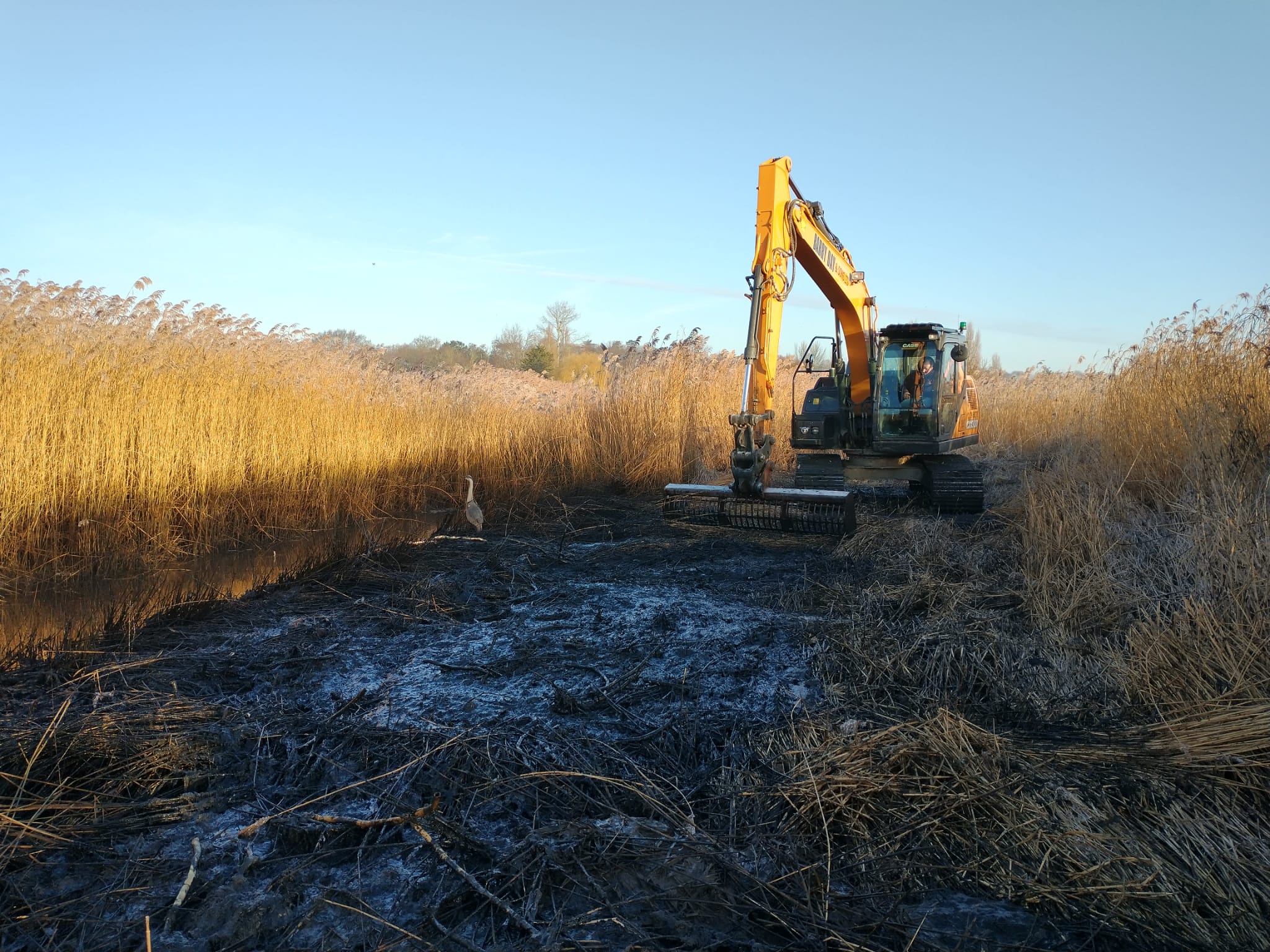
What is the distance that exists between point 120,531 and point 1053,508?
6866mm

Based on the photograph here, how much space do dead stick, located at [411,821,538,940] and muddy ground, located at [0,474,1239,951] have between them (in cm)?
2

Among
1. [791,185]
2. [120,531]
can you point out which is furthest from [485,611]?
[791,185]

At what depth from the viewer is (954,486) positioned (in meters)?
8.27

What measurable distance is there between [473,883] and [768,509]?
541cm

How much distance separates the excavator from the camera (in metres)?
7.04

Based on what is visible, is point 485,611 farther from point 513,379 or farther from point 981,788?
point 513,379

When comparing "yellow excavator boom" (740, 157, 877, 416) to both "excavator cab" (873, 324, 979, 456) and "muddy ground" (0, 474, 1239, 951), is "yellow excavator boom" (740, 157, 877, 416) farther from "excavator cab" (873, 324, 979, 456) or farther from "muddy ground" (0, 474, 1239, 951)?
"muddy ground" (0, 474, 1239, 951)

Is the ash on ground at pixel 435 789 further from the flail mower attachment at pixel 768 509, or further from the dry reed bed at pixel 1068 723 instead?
the flail mower attachment at pixel 768 509

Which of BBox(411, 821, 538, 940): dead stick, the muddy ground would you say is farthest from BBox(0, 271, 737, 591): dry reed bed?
BBox(411, 821, 538, 940): dead stick

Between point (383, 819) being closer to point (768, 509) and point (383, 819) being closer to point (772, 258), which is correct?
point (768, 509)

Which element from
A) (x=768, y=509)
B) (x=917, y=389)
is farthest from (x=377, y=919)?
(x=917, y=389)

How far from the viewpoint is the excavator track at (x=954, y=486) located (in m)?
8.25

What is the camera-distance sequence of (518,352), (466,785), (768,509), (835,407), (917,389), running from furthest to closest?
(518,352) < (835,407) < (917,389) < (768,509) < (466,785)

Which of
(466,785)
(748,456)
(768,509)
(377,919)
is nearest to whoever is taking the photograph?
(377,919)
